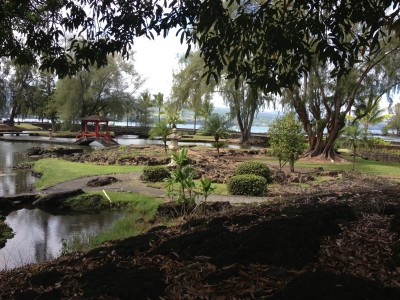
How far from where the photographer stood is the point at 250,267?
3.13 meters

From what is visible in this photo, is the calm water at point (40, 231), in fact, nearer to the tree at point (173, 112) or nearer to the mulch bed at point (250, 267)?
the mulch bed at point (250, 267)

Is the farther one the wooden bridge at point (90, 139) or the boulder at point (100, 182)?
the wooden bridge at point (90, 139)

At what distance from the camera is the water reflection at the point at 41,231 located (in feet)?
30.1

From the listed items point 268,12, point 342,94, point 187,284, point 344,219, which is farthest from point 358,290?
point 342,94

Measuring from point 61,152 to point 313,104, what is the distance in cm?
2010

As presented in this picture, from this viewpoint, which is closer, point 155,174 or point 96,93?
point 155,174

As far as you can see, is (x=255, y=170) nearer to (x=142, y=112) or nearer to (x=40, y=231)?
(x=40, y=231)

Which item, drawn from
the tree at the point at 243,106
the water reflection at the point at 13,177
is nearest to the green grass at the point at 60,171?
the water reflection at the point at 13,177

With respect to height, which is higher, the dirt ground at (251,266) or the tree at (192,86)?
the tree at (192,86)

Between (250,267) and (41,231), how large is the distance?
32.0 feet

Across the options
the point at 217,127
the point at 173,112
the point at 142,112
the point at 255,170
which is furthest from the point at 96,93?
the point at 255,170

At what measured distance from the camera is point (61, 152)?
1297 inches

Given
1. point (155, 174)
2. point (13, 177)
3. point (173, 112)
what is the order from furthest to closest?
point (173, 112) → point (13, 177) → point (155, 174)

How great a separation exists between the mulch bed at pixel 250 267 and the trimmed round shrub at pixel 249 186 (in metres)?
9.42
